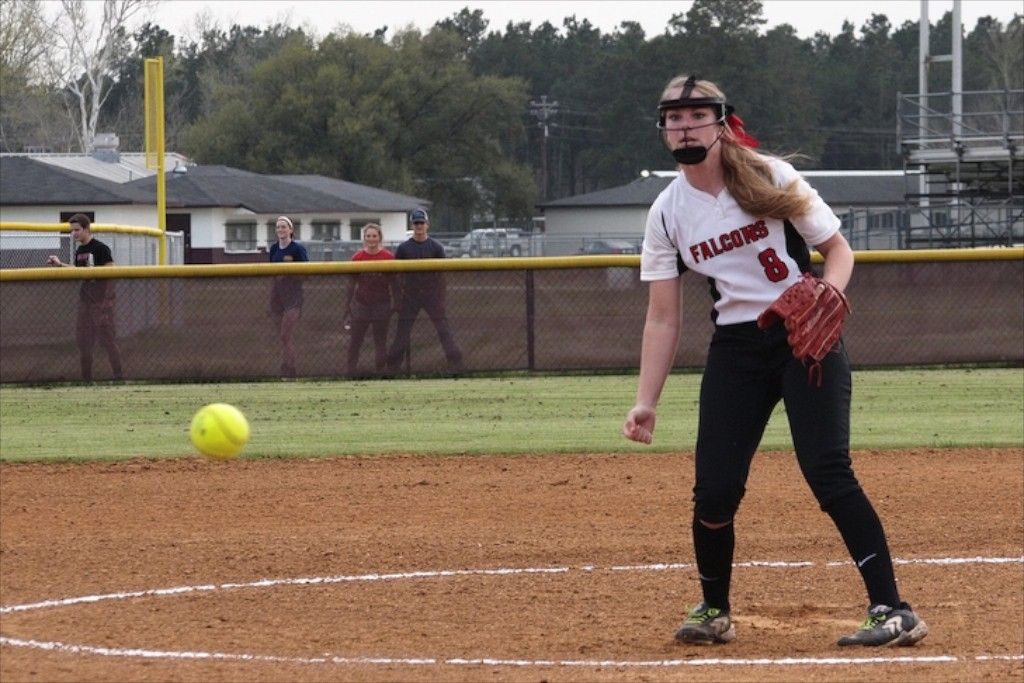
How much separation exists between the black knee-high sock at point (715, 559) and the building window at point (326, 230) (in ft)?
163

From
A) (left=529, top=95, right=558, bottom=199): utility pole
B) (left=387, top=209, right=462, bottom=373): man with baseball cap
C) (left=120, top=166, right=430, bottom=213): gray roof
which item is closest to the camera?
(left=387, top=209, right=462, bottom=373): man with baseball cap

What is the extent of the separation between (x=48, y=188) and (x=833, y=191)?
114 feet

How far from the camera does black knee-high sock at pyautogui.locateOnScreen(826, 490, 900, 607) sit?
5.10 metres

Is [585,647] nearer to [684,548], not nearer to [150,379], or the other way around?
[684,548]

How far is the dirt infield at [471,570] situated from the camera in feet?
16.8

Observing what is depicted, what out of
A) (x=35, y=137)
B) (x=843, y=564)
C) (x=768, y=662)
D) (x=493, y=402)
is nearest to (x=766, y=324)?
(x=768, y=662)

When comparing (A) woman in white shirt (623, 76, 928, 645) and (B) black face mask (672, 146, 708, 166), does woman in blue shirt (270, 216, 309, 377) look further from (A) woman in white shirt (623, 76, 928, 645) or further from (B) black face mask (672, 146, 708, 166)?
(B) black face mask (672, 146, 708, 166)

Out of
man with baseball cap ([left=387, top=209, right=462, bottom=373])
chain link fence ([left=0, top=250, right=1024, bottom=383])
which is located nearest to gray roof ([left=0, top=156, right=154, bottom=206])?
chain link fence ([left=0, top=250, right=1024, bottom=383])

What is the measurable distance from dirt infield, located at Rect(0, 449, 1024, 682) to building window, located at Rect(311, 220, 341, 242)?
4481 cm

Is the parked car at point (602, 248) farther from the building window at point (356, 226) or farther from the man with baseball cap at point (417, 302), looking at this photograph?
the man with baseball cap at point (417, 302)

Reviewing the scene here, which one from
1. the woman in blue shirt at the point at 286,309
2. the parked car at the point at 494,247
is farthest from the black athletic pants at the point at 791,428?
the parked car at the point at 494,247

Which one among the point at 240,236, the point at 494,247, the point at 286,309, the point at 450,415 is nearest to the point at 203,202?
the point at 240,236

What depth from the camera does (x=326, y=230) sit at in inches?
2162

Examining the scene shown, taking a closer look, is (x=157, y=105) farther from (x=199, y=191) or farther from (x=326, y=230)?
(x=326, y=230)
